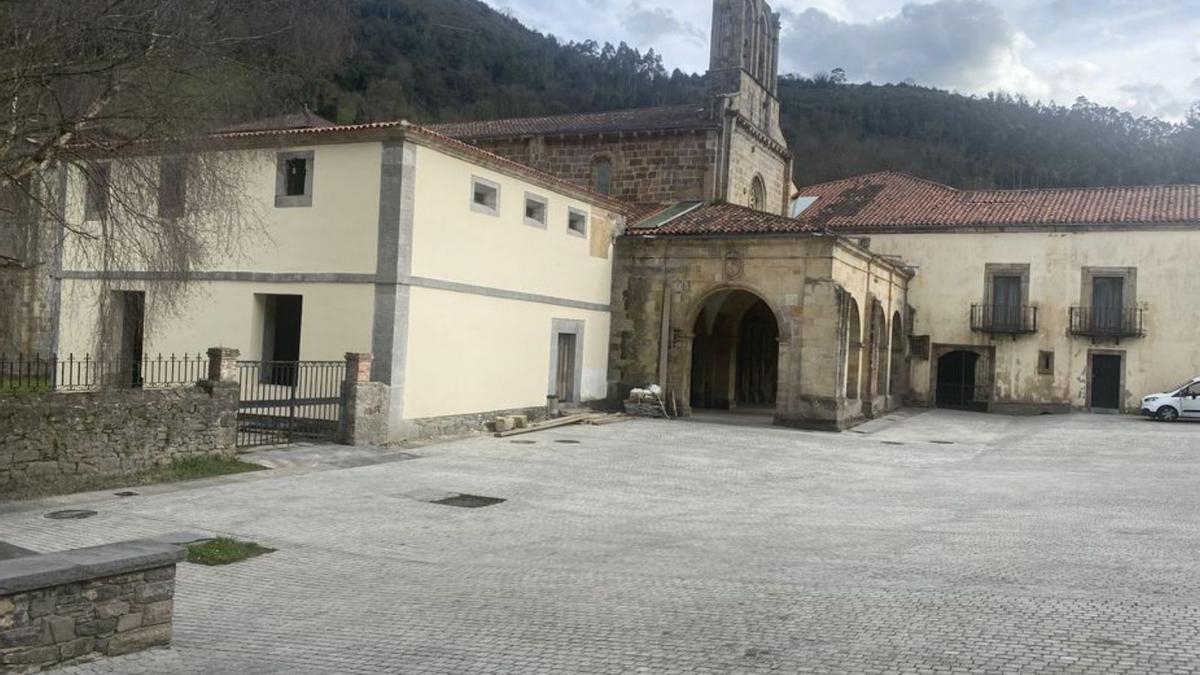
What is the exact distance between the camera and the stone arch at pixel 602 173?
28562mm

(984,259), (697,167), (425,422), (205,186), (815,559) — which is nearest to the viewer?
(815,559)

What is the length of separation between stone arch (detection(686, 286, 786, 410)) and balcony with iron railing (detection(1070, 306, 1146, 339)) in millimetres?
9174

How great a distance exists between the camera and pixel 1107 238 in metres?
28.8

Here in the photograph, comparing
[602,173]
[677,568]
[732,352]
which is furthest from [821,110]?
[677,568]

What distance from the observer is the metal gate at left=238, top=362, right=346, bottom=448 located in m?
15.3

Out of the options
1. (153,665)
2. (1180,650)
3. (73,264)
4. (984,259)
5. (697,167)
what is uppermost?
(697,167)

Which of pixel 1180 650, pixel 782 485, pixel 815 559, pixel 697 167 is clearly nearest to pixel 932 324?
pixel 697 167

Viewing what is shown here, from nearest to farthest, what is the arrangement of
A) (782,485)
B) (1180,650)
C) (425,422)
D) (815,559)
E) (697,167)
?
(1180,650)
(815,559)
(782,485)
(425,422)
(697,167)

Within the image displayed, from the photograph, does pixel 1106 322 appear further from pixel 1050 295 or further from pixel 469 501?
pixel 469 501

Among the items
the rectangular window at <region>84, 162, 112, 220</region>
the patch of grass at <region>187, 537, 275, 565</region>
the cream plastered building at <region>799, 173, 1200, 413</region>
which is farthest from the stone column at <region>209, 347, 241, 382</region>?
the cream plastered building at <region>799, 173, 1200, 413</region>

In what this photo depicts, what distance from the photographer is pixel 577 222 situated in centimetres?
2225

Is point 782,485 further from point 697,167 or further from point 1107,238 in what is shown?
point 1107,238

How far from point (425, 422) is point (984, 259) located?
20738mm

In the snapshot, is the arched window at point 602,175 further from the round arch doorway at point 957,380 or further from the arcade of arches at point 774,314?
the round arch doorway at point 957,380
